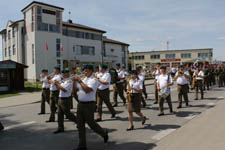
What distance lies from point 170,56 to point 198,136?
64557mm

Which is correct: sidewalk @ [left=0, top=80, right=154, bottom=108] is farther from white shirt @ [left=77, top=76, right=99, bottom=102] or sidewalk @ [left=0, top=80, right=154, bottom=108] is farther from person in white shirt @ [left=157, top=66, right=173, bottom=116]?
white shirt @ [left=77, top=76, right=99, bottom=102]

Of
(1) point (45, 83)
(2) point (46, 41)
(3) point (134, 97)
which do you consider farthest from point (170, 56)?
(3) point (134, 97)

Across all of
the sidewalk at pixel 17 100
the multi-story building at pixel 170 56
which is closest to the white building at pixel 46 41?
the sidewalk at pixel 17 100

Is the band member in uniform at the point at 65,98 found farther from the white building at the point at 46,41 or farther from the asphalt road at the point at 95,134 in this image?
the white building at the point at 46,41

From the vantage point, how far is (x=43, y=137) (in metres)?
5.44

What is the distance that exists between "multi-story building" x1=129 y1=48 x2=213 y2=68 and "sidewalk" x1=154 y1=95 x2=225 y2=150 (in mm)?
54189

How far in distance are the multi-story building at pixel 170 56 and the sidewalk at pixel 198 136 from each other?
5419 centimetres

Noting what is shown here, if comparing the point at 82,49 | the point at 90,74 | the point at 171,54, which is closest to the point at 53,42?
the point at 82,49

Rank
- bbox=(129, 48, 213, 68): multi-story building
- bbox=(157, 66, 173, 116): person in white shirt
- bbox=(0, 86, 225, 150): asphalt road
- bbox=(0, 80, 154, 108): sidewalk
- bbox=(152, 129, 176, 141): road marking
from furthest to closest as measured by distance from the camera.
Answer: bbox=(129, 48, 213, 68): multi-story building, bbox=(0, 80, 154, 108): sidewalk, bbox=(157, 66, 173, 116): person in white shirt, bbox=(152, 129, 176, 141): road marking, bbox=(0, 86, 225, 150): asphalt road

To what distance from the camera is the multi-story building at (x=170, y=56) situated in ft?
203

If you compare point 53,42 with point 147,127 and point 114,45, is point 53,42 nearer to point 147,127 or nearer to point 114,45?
point 114,45

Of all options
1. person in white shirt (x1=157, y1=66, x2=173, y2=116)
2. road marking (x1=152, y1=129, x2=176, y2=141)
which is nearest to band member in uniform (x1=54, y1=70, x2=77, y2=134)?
road marking (x1=152, y1=129, x2=176, y2=141)

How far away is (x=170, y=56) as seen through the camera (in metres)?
66.9

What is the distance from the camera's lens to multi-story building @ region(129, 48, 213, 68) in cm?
6175
